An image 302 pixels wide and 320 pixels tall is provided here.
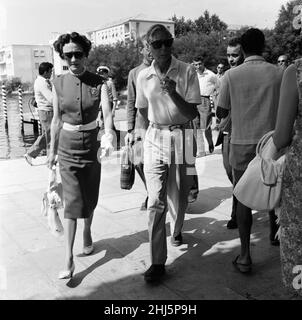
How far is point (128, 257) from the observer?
378 centimetres

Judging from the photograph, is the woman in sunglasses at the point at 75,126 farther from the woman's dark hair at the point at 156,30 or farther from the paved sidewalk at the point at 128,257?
the woman's dark hair at the point at 156,30

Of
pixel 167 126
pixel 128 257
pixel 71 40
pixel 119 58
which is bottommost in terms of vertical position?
pixel 128 257

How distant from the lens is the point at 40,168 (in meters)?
7.67

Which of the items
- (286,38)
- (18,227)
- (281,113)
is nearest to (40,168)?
(18,227)

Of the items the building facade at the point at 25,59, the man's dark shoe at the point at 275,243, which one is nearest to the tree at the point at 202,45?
the building facade at the point at 25,59

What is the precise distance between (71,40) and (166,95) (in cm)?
90

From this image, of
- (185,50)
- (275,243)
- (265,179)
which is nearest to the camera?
(265,179)

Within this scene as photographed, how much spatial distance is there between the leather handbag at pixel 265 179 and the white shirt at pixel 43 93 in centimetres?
587

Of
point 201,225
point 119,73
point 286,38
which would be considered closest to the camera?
point 201,225

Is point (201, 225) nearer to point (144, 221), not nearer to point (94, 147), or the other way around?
point (144, 221)

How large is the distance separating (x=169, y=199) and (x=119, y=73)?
5980 centimetres

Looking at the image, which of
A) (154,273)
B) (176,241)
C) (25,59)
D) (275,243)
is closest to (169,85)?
(154,273)

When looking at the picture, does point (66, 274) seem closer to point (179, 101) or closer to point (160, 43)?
point (179, 101)

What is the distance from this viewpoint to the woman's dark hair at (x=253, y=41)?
10.7ft
